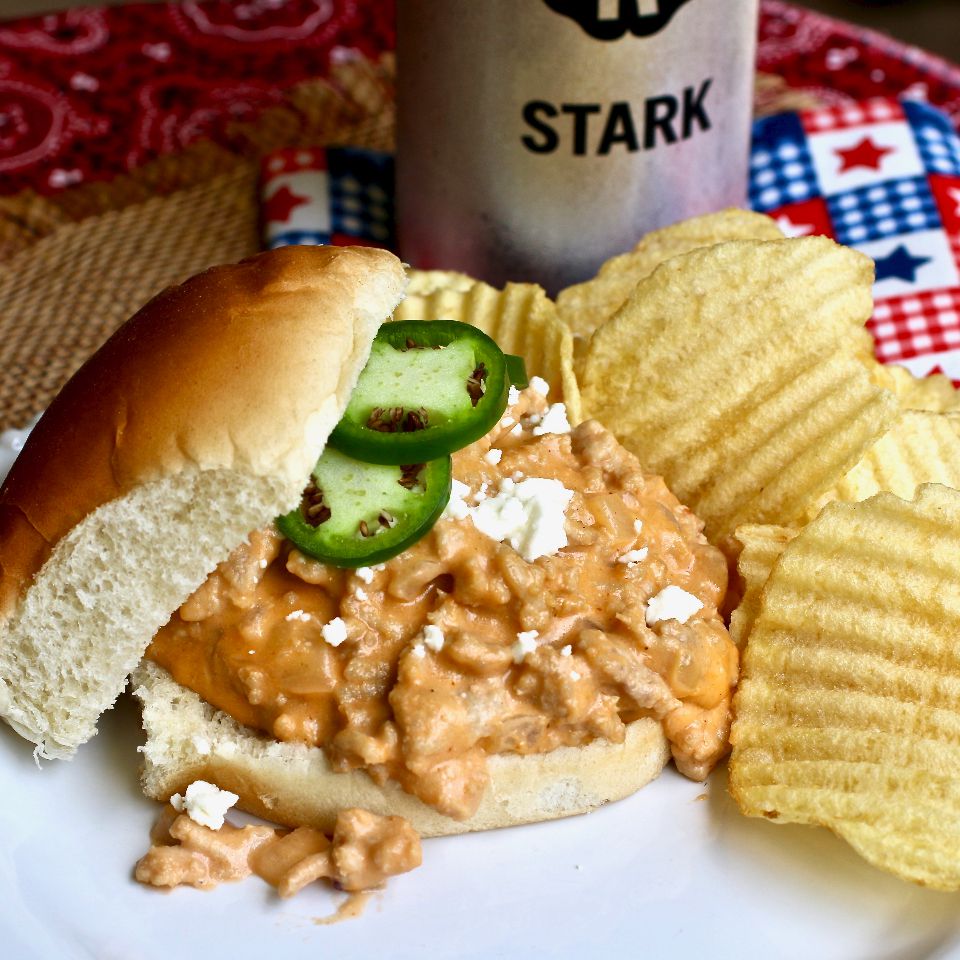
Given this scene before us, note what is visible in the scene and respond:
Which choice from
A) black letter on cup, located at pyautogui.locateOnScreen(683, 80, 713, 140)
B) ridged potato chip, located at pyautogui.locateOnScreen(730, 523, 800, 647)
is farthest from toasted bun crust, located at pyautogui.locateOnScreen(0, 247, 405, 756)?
black letter on cup, located at pyautogui.locateOnScreen(683, 80, 713, 140)

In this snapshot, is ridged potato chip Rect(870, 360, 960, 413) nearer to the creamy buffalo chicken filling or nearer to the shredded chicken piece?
the creamy buffalo chicken filling

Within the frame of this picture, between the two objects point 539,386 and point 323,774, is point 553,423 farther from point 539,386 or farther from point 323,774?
point 323,774

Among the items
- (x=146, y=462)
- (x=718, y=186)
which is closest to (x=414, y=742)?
(x=146, y=462)

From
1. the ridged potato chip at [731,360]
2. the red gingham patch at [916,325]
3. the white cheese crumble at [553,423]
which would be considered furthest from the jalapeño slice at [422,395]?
the red gingham patch at [916,325]

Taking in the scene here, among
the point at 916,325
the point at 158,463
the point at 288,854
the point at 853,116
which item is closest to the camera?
the point at 158,463

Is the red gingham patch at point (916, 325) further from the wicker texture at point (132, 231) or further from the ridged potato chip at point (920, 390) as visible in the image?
the wicker texture at point (132, 231)

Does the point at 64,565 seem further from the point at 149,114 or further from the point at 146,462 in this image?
the point at 149,114

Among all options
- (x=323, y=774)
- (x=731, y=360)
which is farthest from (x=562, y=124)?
(x=323, y=774)
